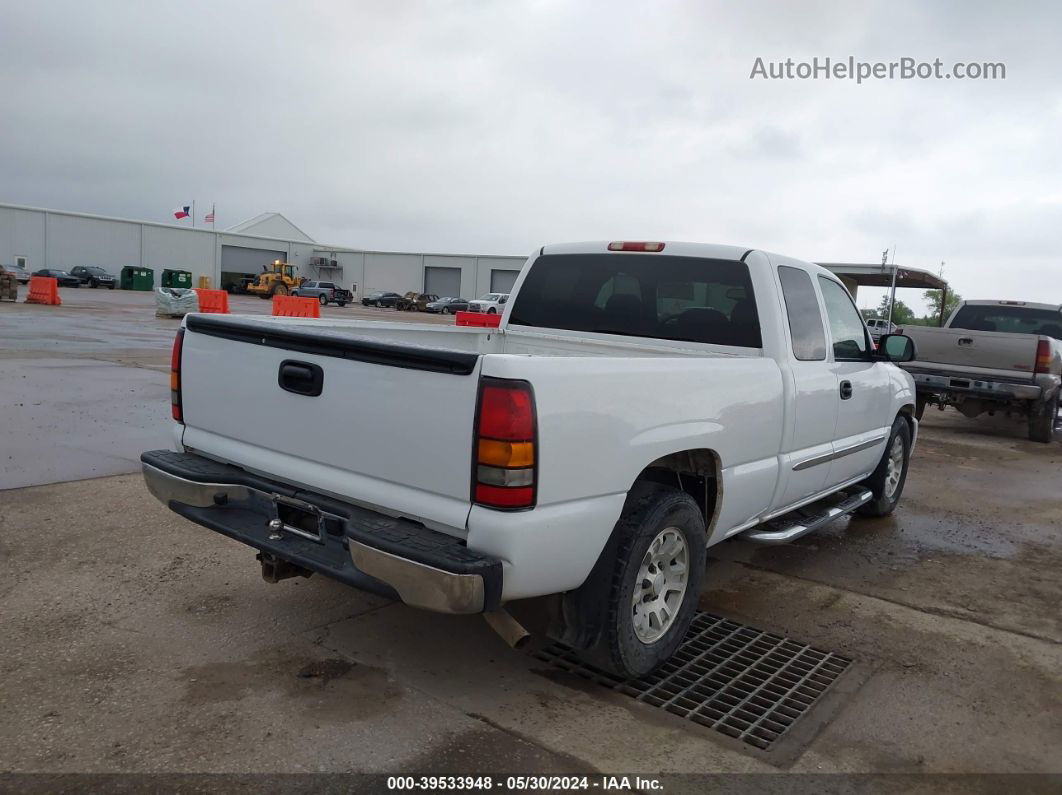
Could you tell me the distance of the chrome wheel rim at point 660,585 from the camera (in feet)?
11.5

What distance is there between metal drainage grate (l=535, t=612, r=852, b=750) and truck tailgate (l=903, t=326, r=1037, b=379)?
27.4 ft

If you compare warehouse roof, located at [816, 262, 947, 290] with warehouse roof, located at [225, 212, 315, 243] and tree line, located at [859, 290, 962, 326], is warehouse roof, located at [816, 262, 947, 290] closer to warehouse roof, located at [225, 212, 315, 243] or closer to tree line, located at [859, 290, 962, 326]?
tree line, located at [859, 290, 962, 326]

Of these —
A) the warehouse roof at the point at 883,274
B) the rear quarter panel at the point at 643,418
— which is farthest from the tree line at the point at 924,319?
the rear quarter panel at the point at 643,418

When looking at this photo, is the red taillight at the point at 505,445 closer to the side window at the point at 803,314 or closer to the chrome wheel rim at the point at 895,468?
the side window at the point at 803,314

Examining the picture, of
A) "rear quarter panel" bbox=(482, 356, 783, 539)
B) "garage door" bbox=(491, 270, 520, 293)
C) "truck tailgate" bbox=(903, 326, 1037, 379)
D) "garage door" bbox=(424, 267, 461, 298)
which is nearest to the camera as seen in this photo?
"rear quarter panel" bbox=(482, 356, 783, 539)

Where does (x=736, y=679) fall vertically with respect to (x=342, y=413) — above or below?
below

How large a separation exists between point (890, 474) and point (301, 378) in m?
5.16

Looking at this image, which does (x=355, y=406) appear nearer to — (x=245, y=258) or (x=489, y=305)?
(x=489, y=305)

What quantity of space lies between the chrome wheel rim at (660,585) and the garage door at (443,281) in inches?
2636

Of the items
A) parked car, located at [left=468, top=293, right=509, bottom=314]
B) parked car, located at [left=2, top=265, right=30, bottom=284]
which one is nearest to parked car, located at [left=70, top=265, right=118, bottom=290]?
parked car, located at [left=2, top=265, right=30, bottom=284]

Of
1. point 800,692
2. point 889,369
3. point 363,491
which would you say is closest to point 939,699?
point 800,692

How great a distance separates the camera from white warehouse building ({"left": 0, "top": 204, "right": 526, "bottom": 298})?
5556 centimetres

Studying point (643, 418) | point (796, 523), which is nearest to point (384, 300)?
point (796, 523)

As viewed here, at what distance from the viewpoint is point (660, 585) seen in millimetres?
3637
